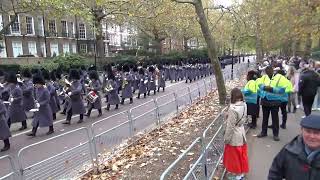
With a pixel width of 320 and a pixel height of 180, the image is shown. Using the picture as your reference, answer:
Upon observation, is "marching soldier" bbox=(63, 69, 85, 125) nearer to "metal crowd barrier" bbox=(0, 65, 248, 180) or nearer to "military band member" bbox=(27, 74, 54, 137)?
"military band member" bbox=(27, 74, 54, 137)

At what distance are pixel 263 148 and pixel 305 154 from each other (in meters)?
5.43

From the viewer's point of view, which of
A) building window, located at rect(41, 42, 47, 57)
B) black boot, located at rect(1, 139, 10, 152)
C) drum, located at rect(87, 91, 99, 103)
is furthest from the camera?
building window, located at rect(41, 42, 47, 57)

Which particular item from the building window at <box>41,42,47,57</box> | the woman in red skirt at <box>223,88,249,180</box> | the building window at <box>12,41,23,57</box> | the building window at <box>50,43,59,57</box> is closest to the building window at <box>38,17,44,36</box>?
the building window at <box>41,42,47,57</box>

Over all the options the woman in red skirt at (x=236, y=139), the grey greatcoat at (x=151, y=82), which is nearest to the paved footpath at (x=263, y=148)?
the woman in red skirt at (x=236, y=139)

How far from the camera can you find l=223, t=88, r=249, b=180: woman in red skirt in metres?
6.24

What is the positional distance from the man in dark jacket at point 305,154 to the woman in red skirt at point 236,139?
2651mm

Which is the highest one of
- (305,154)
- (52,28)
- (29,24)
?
(29,24)

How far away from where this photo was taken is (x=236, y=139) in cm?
625

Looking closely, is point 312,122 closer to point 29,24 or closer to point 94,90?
point 94,90

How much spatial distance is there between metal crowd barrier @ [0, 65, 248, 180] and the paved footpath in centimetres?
220

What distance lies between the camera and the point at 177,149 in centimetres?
831

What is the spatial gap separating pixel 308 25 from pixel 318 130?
77.4 ft

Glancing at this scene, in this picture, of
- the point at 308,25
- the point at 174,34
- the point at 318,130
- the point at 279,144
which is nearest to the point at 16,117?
the point at 279,144

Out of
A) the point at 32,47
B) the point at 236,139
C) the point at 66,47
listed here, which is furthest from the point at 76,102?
the point at 66,47
